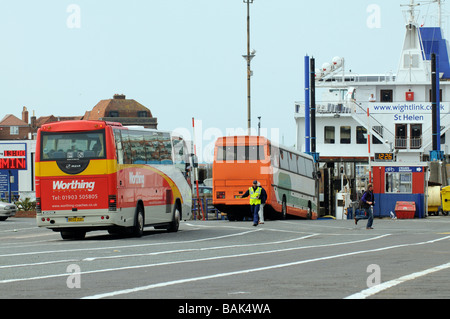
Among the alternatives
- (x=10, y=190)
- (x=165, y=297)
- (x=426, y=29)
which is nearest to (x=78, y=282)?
(x=165, y=297)

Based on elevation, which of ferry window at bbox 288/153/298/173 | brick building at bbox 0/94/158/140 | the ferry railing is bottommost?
ferry window at bbox 288/153/298/173

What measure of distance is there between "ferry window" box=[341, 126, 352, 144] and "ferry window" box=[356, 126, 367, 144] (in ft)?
1.92

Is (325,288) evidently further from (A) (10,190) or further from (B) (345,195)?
(A) (10,190)

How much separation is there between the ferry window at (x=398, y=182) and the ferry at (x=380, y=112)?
18.2 metres

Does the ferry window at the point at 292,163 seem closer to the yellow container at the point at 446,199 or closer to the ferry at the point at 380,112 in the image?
the yellow container at the point at 446,199

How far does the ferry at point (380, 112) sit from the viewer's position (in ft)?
210

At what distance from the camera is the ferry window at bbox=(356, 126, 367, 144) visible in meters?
65.3

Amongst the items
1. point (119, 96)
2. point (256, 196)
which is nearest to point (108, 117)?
A: point (119, 96)

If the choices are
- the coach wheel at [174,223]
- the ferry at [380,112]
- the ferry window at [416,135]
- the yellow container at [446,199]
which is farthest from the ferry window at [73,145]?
the ferry window at [416,135]

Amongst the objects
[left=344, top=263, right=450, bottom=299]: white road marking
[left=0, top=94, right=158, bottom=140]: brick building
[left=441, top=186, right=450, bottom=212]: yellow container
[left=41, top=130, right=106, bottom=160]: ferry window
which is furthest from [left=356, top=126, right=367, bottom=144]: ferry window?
[left=0, top=94, right=158, bottom=140]: brick building

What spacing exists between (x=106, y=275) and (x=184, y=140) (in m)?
17.3

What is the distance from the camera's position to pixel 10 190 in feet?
173

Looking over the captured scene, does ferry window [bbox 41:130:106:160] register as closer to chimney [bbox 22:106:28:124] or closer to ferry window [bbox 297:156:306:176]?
ferry window [bbox 297:156:306:176]

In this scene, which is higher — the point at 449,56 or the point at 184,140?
the point at 449,56
